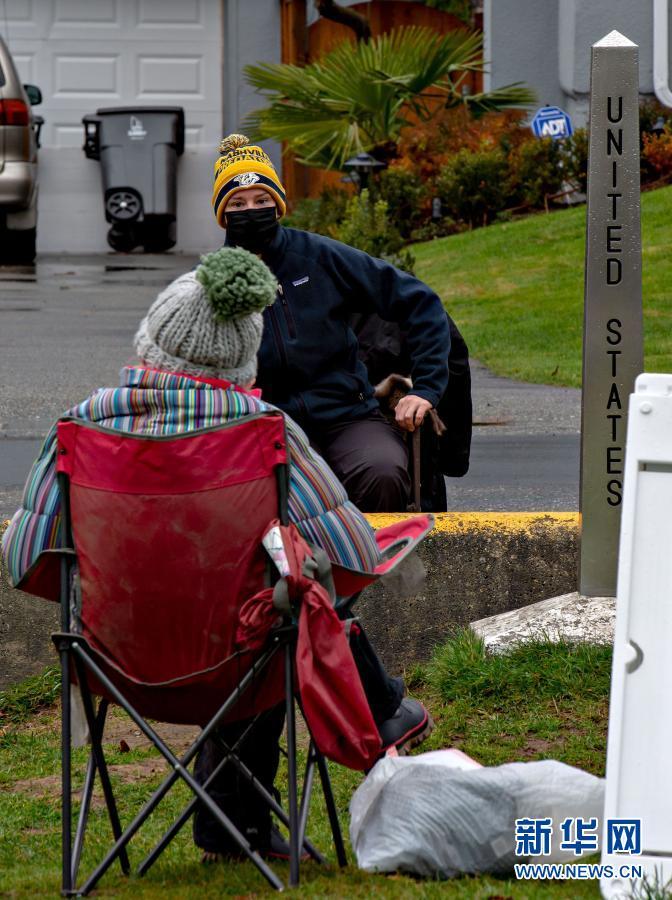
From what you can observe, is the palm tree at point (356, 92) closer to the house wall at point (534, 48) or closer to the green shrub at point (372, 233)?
the house wall at point (534, 48)

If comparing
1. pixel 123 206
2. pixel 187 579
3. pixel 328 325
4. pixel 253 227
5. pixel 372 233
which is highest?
pixel 123 206

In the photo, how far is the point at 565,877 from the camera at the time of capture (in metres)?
3.34

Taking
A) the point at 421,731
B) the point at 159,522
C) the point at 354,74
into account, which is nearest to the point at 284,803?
the point at 421,731

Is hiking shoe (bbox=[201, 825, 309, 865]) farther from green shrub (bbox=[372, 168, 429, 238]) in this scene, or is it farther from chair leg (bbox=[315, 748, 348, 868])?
green shrub (bbox=[372, 168, 429, 238])

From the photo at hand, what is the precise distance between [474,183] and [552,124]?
1.08m

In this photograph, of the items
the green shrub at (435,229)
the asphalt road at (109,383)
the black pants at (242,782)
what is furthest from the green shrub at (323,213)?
the black pants at (242,782)

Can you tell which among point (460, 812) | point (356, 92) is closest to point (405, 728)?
point (460, 812)

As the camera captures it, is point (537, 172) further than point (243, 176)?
Yes

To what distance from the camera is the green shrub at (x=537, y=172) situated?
57.2ft

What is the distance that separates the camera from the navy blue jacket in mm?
→ 5055

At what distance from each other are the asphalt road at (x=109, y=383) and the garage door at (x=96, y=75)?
3249 millimetres

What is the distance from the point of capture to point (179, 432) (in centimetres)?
322

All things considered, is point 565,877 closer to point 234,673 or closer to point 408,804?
point 408,804

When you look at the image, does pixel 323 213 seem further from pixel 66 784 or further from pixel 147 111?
pixel 66 784
